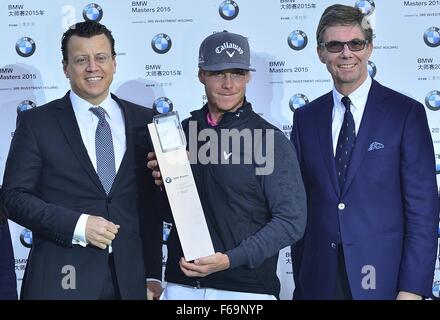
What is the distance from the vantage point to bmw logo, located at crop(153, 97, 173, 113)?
3307 mm

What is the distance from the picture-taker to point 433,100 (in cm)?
321

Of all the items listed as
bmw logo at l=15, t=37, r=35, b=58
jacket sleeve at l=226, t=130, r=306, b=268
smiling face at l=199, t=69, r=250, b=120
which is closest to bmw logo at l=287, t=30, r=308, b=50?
smiling face at l=199, t=69, r=250, b=120

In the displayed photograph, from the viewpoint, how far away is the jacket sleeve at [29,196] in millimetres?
2447

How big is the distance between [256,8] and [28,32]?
1.07 metres

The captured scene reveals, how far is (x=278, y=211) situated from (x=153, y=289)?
619 millimetres

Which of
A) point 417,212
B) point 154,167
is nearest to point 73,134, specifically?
point 154,167

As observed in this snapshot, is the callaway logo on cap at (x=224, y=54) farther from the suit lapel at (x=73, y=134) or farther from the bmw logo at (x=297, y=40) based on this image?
the bmw logo at (x=297, y=40)

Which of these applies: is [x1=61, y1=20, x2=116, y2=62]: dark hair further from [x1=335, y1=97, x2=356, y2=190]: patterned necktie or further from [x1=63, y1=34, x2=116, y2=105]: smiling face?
[x1=335, y1=97, x2=356, y2=190]: patterned necktie

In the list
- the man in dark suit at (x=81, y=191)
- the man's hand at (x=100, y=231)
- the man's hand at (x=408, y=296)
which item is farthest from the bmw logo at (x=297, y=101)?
the man's hand at (x=100, y=231)

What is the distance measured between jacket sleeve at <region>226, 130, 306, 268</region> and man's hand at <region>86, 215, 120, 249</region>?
0.41 metres

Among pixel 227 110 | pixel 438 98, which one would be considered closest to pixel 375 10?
pixel 438 98

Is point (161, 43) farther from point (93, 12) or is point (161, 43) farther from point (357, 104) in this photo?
point (357, 104)

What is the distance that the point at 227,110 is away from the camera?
254 cm
